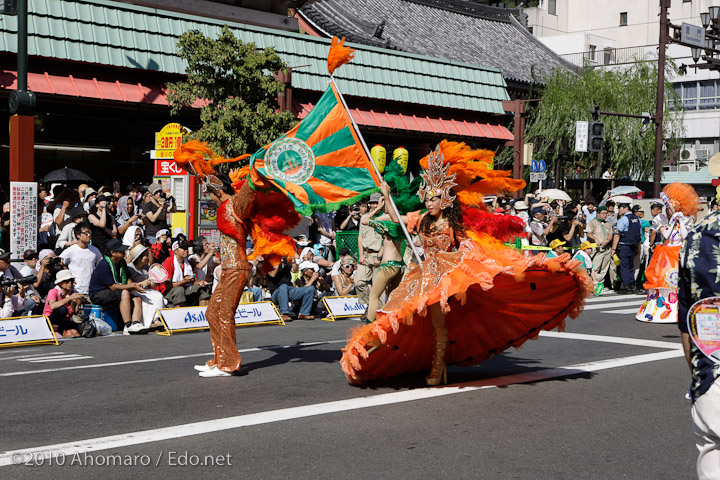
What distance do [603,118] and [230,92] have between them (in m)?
21.8

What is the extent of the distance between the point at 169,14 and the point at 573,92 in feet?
64.9

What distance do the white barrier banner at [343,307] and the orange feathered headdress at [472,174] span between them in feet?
20.7

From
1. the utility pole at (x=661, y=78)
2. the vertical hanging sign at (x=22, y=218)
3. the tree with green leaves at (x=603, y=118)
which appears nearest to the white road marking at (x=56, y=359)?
the vertical hanging sign at (x=22, y=218)

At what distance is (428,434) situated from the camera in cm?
615

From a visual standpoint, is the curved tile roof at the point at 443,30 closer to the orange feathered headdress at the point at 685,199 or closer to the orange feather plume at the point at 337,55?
the orange feathered headdress at the point at 685,199

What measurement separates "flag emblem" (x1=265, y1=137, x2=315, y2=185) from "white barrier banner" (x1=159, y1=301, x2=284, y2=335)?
407cm

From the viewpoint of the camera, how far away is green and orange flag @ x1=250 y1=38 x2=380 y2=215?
7883 mm

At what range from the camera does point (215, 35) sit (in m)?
20.6

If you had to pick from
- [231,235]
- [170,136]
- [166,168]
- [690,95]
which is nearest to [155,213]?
[166,168]

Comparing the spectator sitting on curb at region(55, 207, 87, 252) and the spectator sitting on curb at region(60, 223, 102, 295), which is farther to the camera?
the spectator sitting on curb at region(55, 207, 87, 252)

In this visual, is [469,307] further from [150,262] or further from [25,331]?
[150,262]

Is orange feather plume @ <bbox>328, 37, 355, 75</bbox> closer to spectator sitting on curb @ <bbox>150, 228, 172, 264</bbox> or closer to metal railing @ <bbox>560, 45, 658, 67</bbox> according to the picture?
spectator sitting on curb @ <bbox>150, 228, 172, 264</bbox>

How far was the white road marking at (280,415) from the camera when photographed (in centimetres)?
571

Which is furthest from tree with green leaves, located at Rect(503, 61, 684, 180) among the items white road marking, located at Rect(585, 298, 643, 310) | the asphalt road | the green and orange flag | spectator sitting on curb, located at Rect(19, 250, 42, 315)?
the green and orange flag
